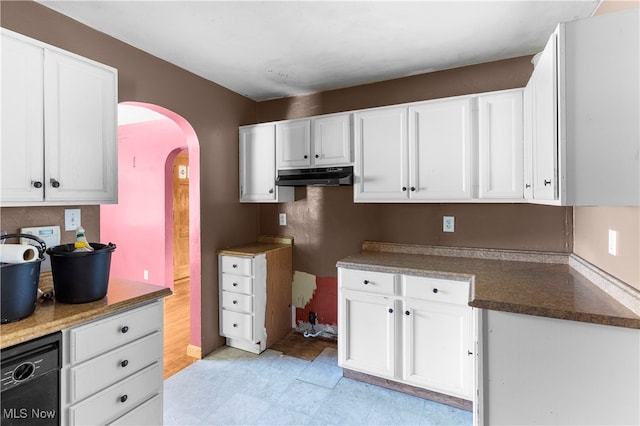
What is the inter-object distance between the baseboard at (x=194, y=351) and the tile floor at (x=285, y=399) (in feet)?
0.25

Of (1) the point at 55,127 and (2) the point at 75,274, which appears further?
(1) the point at 55,127

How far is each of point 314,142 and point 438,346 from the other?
5.93 feet

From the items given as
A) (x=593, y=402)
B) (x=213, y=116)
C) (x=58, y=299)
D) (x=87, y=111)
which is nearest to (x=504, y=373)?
(x=593, y=402)

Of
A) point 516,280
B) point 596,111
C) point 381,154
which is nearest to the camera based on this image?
point 596,111

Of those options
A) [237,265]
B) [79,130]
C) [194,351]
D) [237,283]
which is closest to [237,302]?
[237,283]

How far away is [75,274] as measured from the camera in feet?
4.53

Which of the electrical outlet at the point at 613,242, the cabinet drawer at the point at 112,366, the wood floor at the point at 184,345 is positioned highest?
the electrical outlet at the point at 613,242

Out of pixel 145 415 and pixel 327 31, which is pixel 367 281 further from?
pixel 327 31

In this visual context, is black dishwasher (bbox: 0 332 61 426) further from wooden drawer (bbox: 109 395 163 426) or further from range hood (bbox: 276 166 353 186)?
range hood (bbox: 276 166 353 186)

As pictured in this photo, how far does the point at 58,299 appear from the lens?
1410 millimetres

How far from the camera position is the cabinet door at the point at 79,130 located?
1481 millimetres

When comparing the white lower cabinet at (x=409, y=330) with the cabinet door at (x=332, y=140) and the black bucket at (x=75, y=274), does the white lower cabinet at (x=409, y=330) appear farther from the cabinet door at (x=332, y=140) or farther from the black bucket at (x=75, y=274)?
the black bucket at (x=75, y=274)

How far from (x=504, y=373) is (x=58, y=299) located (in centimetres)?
200

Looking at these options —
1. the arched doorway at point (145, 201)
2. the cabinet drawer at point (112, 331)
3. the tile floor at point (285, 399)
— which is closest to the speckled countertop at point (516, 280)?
the tile floor at point (285, 399)
